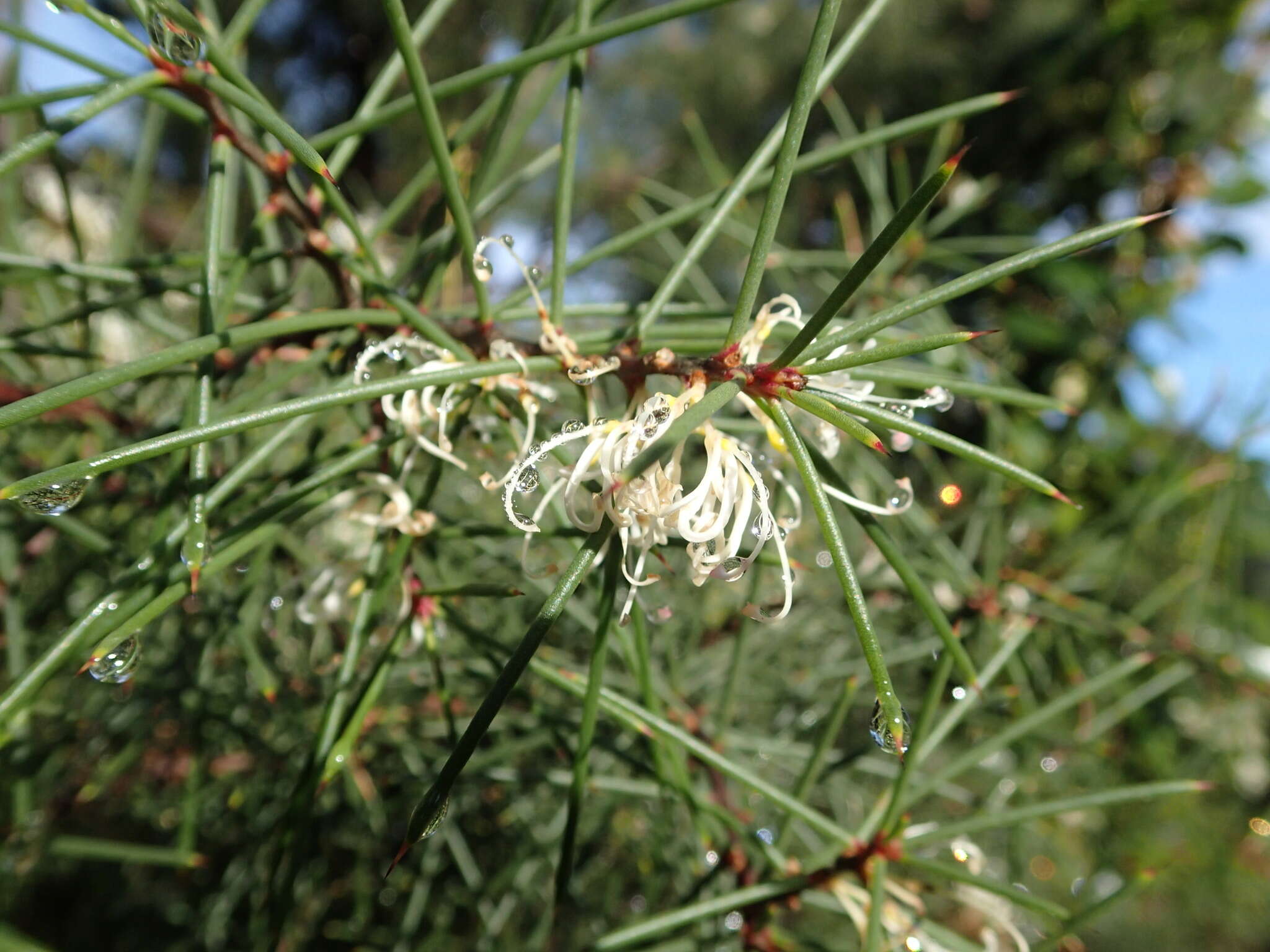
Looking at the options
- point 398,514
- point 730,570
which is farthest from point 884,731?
point 398,514

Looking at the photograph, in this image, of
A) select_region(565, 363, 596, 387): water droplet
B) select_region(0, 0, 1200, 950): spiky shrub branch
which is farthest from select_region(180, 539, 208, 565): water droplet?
select_region(565, 363, 596, 387): water droplet

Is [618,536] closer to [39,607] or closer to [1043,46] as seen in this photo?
[39,607]

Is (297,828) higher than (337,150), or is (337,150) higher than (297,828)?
(337,150)

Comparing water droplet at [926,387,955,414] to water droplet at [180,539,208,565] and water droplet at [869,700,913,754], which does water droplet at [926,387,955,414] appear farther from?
water droplet at [180,539,208,565]

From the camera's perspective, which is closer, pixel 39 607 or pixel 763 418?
pixel 763 418

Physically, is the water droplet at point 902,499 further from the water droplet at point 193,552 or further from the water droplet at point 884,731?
the water droplet at point 193,552

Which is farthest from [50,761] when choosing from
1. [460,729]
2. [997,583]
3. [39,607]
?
[997,583]
